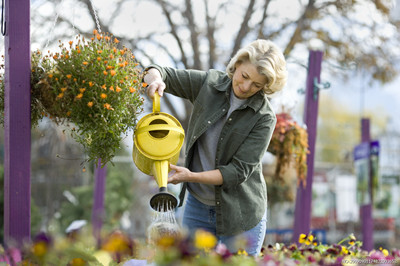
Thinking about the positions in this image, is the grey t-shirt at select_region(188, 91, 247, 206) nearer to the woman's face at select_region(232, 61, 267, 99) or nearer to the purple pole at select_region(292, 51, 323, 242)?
the woman's face at select_region(232, 61, 267, 99)

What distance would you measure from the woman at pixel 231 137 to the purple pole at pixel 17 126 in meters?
0.51

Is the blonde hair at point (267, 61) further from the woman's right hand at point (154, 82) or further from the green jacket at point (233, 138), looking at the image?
the woman's right hand at point (154, 82)

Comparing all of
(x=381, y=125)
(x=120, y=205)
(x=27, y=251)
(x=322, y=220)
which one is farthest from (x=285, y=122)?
(x=381, y=125)

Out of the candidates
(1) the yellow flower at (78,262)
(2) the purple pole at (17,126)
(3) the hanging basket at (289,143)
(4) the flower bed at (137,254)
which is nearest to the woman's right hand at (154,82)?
(2) the purple pole at (17,126)

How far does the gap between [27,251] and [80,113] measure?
1.88 feet

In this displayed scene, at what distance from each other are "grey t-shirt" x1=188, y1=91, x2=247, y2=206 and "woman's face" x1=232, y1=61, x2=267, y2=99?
9 centimetres

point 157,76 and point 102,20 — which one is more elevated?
point 102,20

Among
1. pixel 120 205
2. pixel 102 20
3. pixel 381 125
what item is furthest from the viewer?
pixel 381 125

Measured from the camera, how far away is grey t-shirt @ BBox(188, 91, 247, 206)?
232cm

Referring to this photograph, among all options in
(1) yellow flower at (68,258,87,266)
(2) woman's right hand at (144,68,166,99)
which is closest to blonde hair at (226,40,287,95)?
(2) woman's right hand at (144,68,166,99)

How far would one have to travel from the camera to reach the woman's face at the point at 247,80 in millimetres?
2178

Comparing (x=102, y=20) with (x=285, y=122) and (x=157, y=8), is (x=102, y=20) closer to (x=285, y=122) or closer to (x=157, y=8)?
(x=157, y=8)

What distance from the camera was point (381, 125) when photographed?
2561cm

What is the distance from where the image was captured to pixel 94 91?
1861 mm
